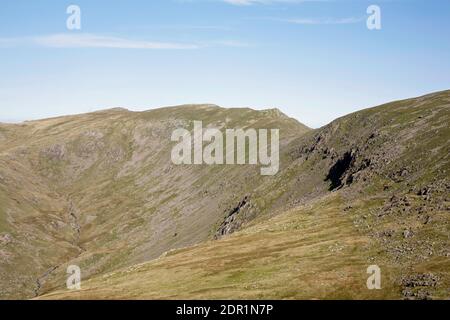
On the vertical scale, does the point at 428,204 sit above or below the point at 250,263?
above

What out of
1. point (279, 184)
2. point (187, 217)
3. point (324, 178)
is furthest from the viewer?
point (187, 217)

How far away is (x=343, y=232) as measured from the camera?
299 ft

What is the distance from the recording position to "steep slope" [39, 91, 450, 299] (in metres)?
64.4

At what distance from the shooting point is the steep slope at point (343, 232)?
64.4 meters

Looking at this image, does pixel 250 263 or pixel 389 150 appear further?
pixel 389 150

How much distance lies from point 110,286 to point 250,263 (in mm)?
29063

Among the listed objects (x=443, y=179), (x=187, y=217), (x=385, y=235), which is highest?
(x=443, y=179)

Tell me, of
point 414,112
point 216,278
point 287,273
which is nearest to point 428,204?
point 287,273

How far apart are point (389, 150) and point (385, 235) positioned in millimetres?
54690

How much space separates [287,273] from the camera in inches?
2813
